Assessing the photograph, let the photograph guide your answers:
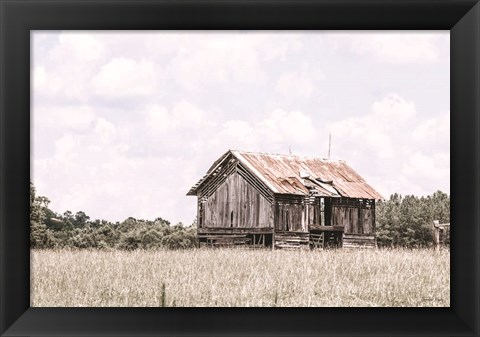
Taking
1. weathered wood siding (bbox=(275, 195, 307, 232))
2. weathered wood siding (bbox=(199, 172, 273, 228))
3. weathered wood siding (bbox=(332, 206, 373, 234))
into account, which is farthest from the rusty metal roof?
weathered wood siding (bbox=(332, 206, 373, 234))

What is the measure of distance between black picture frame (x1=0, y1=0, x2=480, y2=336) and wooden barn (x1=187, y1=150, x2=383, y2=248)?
563 inches

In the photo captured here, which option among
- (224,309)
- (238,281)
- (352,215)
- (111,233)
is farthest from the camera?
(352,215)

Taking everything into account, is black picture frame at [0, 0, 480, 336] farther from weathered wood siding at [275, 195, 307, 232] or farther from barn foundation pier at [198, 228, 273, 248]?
weathered wood siding at [275, 195, 307, 232]

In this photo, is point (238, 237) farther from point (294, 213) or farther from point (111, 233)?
point (111, 233)

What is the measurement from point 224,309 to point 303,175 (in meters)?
16.5

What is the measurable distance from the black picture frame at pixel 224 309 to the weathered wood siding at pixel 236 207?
15173 mm

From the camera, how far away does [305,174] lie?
62.5 ft

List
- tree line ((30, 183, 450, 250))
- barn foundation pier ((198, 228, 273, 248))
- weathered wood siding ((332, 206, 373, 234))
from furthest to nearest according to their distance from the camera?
weathered wood siding ((332, 206, 373, 234))
barn foundation pier ((198, 228, 273, 248))
tree line ((30, 183, 450, 250))

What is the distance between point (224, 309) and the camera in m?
2.57

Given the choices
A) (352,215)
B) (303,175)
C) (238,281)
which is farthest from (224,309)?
(352,215)

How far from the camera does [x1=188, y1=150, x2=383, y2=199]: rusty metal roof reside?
18141 millimetres

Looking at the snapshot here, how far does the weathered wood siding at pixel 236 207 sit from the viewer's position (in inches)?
706

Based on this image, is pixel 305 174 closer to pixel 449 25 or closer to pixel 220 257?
pixel 220 257
